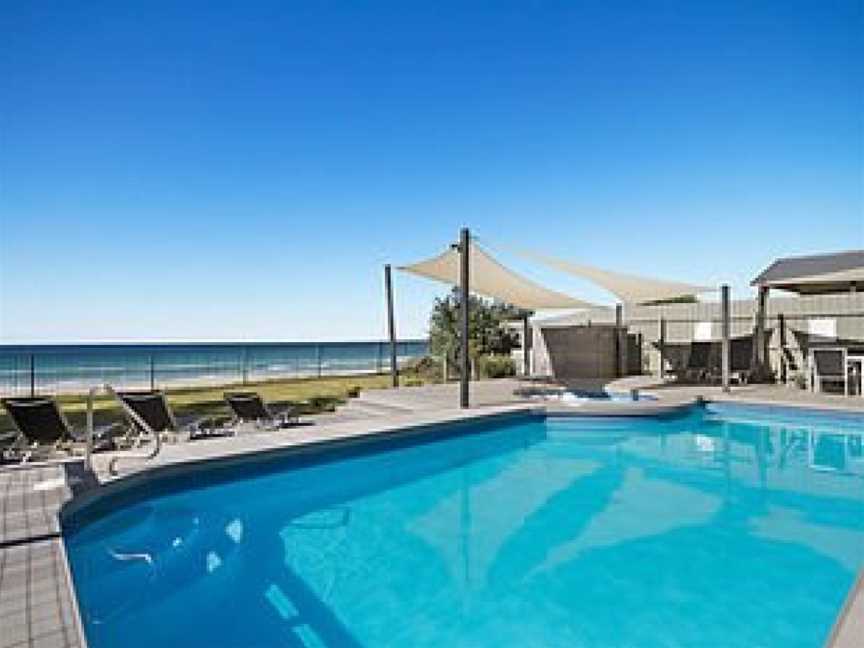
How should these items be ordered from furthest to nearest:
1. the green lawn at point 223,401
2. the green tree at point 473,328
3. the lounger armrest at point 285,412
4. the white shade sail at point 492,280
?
the green tree at point 473,328, the white shade sail at point 492,280, the green lawn at point 223,401, the lounger armrest at point 285,412

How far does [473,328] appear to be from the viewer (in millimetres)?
19438

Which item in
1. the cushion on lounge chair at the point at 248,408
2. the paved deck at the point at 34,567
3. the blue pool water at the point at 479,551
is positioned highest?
the cushion on lounge chair at the point at 248,408

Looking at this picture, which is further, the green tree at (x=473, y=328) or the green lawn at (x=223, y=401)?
the green tree at (x=473, y=328)

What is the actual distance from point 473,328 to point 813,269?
32.4 ft

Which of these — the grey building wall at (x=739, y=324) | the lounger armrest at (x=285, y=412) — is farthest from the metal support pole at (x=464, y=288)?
the grey building wall at (x=739, y=324)

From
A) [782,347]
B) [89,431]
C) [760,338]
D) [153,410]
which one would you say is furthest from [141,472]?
[782,347]

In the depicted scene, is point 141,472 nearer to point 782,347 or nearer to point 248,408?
point 248,408

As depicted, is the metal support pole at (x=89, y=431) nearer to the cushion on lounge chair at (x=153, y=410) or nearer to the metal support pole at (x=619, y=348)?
the cushion on lounge chair at (x=153, y=410)

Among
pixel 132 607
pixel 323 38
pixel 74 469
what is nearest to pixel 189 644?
pixel 132 607

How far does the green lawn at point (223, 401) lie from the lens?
1066cm

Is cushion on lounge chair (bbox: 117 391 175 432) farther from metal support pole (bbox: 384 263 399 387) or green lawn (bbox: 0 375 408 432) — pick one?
metal support pole (bbox: 384 263 399 387)

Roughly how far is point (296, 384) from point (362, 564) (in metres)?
12.6

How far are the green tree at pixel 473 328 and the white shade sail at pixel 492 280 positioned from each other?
9.92ft

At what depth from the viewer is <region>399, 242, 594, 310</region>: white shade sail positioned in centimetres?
1217
